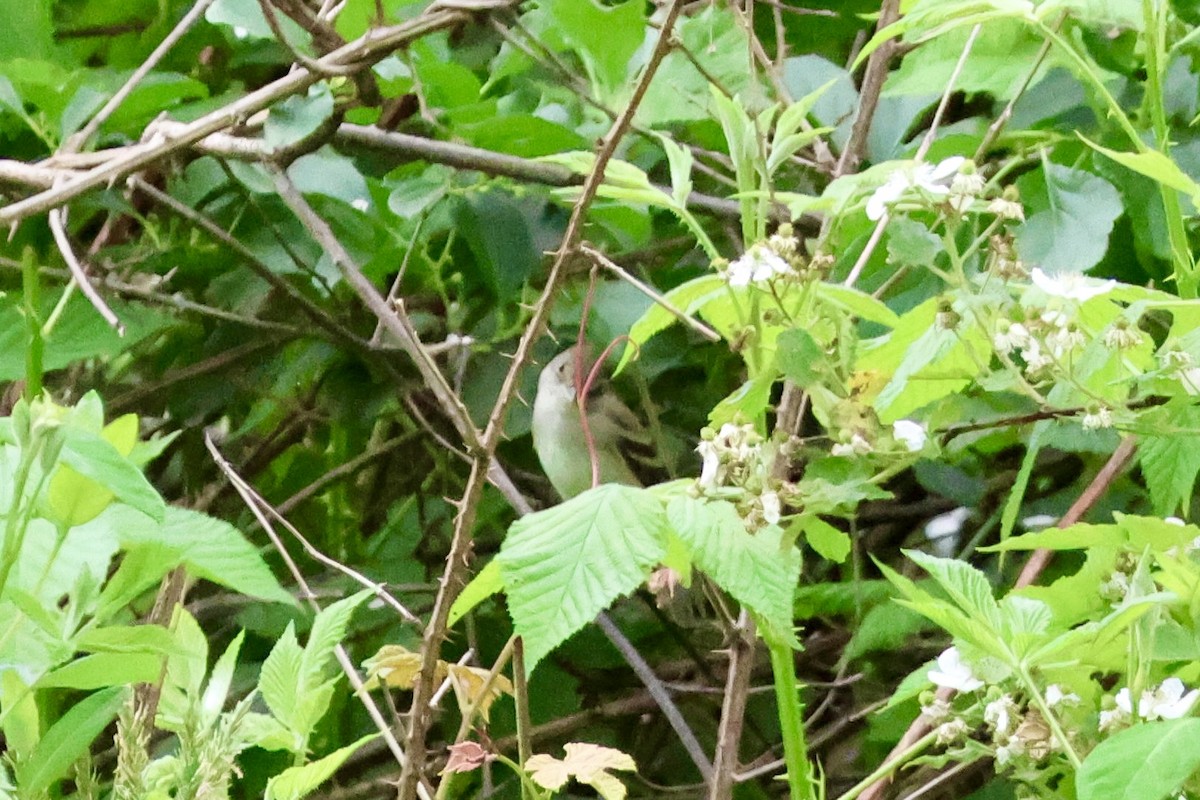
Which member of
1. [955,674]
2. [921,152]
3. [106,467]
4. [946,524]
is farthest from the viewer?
[946,524]

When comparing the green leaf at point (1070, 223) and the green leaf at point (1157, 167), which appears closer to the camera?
the green leaf at point (1157, 167)

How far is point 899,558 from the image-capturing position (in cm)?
104

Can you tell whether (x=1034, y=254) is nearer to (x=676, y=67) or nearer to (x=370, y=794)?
(x=676, y=67)

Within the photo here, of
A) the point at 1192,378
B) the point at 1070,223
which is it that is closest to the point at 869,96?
the point at 1070,223

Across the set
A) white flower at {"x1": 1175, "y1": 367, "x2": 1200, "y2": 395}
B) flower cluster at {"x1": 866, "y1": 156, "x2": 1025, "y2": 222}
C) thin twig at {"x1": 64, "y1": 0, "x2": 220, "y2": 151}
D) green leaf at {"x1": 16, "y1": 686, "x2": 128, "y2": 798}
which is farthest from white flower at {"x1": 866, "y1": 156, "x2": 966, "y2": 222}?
thin twig at {"x1": 64, "y1": 0, "x2": 220, "y2": 151}

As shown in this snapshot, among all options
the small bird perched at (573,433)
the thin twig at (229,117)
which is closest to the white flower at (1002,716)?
the thin twig at (229,117)

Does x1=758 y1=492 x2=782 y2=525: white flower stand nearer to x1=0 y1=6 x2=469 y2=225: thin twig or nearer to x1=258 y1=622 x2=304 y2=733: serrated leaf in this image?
x1=258 y1=622 x2=304 y2=733: serrated leaf

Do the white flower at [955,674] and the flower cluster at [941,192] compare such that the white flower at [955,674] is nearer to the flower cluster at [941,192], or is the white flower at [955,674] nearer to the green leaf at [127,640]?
the flower cluster at [941,192]

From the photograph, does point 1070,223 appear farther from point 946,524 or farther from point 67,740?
point 67,740

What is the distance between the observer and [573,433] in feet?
4.17

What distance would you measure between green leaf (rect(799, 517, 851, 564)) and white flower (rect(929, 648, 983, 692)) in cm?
7

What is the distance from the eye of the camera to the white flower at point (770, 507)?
18.4 inches

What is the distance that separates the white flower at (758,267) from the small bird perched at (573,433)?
A: 70 centimetres

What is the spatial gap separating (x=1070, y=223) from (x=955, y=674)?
0.33 meters
